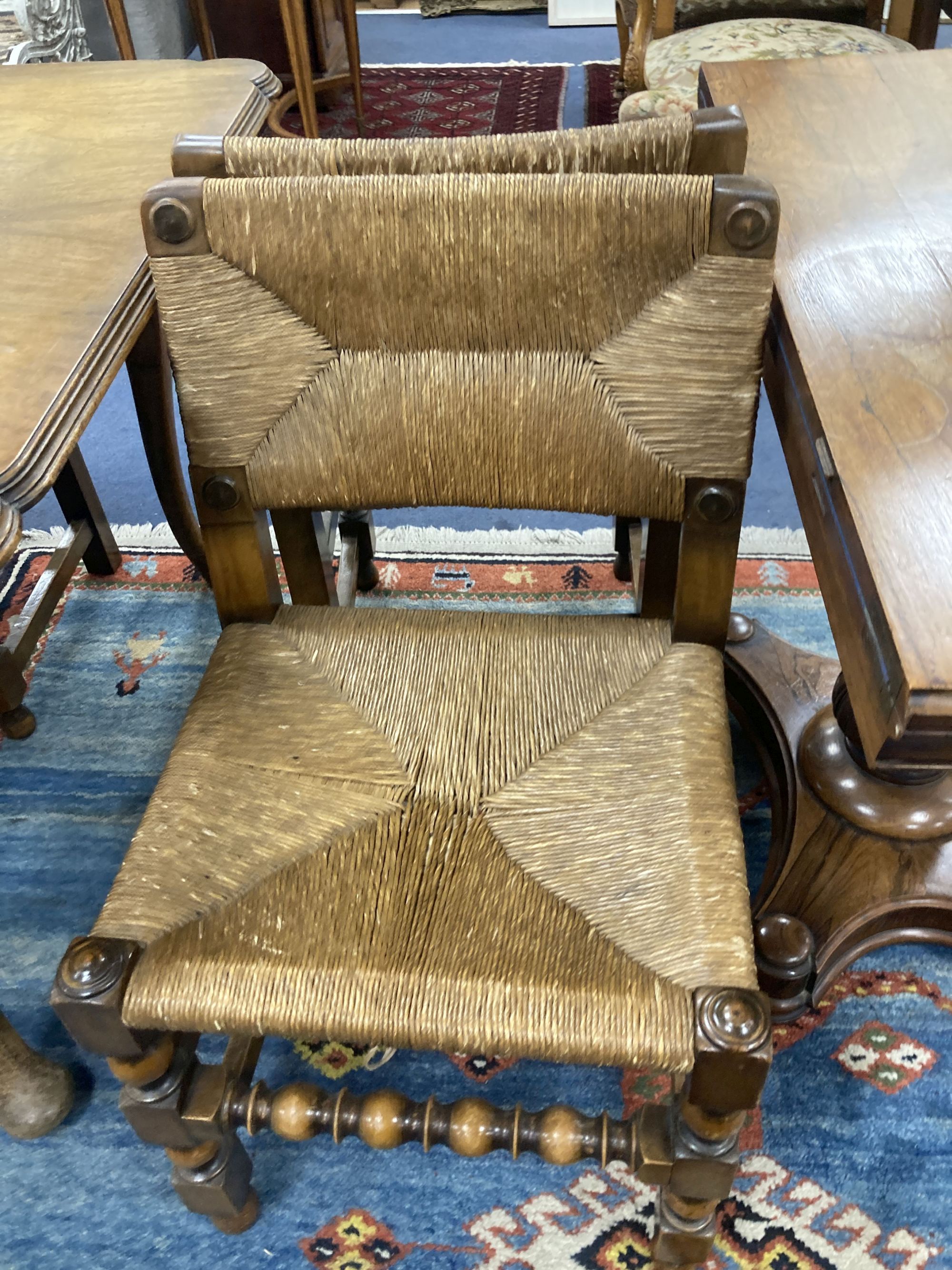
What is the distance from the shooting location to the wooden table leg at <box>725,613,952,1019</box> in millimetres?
1077

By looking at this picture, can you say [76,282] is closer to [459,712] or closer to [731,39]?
[459,712]

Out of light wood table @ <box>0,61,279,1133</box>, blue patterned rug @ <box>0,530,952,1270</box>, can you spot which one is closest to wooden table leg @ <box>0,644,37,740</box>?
light wood table @ <box>0,61,279,1133</box>

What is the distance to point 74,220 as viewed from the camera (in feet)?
3.51

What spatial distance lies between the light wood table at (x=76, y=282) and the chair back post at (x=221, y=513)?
13 cm

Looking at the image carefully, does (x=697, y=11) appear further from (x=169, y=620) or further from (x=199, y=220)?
(x=199, y=220)

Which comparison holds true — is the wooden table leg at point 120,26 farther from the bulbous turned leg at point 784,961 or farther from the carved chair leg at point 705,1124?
the carved chair leg at point 705,1124

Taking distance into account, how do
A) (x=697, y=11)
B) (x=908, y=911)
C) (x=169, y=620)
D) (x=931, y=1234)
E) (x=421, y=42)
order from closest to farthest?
(x=931, y=1234) → (x=908, y=911) → (x=169, y=620) → (x=697, y=11) → (x=421, y=42)

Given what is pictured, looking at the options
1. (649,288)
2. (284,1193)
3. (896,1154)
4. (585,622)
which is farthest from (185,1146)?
(649,288)

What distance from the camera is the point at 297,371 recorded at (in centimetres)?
89

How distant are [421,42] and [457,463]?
353 centimetres

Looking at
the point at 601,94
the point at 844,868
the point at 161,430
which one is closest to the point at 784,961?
the point at 844,868

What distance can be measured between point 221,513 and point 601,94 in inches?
113

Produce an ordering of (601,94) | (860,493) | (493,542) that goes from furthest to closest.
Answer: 1. (601,94)
2. (493,542)
3. (860,493)

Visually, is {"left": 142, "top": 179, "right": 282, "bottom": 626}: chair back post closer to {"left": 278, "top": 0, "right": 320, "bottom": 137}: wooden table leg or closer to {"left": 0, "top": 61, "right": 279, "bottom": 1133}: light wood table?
{"left": 0, "top": 61, "right": 279, "bottom": 1133}: light wood table
